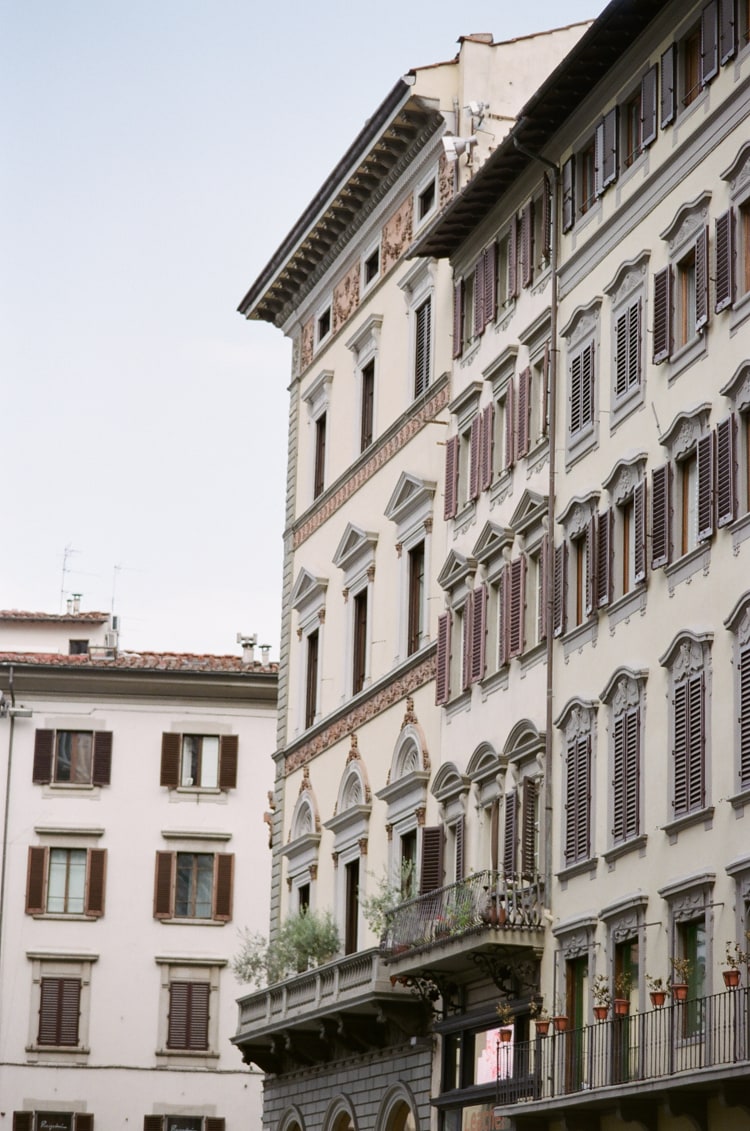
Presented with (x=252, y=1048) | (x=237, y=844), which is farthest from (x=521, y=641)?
(x=237, y=844)

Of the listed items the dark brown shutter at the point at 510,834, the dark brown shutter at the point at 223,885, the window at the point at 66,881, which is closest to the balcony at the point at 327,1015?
the dark brown shutter at the point at 510,834

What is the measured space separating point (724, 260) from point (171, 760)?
112ft

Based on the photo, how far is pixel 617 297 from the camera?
28.9 m

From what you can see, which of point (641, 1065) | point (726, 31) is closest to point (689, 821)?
point (641, 1065)

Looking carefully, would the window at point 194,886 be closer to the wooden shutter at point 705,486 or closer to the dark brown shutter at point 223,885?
the dark brown shutter at point 223,885

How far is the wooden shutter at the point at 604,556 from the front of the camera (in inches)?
1096

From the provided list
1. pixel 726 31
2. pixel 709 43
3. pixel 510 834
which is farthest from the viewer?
pixel 510 834

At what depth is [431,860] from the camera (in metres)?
33.5

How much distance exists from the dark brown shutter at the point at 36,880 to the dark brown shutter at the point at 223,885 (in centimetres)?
447

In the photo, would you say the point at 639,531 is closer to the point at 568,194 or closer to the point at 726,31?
the point at 726,31

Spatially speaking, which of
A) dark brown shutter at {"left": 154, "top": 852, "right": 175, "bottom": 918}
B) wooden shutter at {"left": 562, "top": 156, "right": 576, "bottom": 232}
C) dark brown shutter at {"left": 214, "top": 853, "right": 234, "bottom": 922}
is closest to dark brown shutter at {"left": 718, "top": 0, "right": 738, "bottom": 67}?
wooden shutter at {"left": 562, "top": 156, "right": 576, "bottom": 232}

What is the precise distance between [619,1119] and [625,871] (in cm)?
296

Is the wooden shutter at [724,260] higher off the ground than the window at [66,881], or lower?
higher

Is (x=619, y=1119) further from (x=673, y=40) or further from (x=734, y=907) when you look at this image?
(x=673, y=40)
